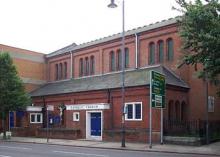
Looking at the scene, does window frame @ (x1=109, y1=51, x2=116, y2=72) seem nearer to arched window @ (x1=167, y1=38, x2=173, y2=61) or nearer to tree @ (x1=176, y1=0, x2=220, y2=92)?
arched window @ (x1=167, y1=38, x2=173, y2=61)

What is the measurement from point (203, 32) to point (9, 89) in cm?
2521

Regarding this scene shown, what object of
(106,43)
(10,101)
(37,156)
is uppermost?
(106,43)

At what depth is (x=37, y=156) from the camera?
19.9m

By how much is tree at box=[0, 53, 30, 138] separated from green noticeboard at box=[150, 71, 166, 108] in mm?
16521

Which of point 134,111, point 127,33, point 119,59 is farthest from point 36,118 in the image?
point 134,111

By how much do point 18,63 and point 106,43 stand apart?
12948mm

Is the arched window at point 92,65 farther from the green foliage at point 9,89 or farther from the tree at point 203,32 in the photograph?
the tree at point 203,32

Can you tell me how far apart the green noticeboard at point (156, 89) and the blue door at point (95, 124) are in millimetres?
8969

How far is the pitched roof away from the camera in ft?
115

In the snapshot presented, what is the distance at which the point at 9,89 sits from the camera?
3962cm

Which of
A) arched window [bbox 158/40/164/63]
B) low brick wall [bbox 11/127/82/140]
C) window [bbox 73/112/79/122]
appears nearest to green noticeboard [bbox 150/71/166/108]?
arched window [bbox 158/40/164/63]

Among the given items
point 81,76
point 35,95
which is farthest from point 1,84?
point 81,76

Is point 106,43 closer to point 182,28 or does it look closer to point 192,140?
point 192,140

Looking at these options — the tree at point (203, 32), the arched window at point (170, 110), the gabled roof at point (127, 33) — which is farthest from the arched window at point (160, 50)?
the tree at point (203, 32)
